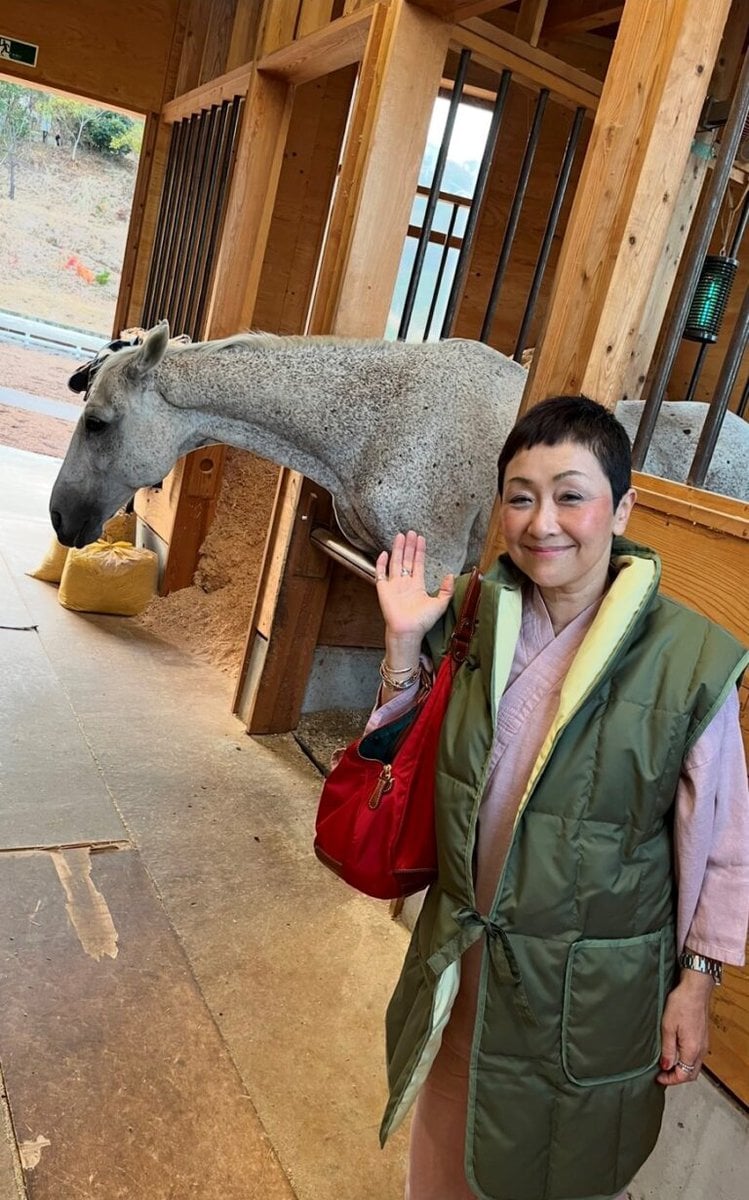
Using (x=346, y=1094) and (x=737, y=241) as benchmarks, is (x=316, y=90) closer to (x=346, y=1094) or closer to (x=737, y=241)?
(x=737, y=241)

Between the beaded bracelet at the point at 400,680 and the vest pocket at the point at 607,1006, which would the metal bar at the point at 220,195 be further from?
the vest pocket at the point at 607,1006

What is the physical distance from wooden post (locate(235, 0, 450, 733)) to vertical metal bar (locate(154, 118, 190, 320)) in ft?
9.51

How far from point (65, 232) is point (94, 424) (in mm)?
22033

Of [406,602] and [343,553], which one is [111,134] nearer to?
[343,553]

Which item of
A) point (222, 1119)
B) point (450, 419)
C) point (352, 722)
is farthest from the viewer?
point (352, 722)

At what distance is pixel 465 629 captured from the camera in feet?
3.98

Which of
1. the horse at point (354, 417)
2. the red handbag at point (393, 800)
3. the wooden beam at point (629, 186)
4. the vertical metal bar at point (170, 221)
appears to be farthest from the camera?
the vertical metal bar at point (170, 221)

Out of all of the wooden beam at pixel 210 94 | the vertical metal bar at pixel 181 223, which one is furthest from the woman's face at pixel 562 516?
the vertical metal bar at pixel 181 223

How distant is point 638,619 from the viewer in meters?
1.08

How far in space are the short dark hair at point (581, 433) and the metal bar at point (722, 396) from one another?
1.89ft

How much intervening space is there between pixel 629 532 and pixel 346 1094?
1.40 meters

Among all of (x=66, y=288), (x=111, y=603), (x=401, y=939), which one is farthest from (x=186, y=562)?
(x=66, y=288)

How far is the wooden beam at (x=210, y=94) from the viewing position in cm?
446

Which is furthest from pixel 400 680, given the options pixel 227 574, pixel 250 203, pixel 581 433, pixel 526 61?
pixel 250 203
